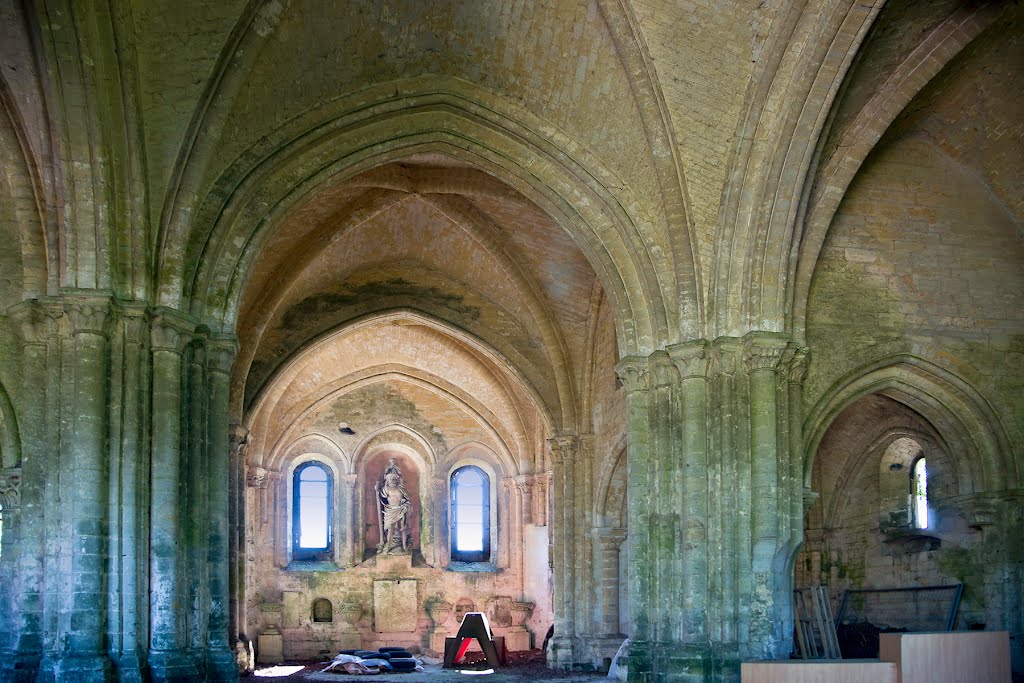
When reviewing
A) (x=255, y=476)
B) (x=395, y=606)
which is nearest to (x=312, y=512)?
(x=255, y=476)

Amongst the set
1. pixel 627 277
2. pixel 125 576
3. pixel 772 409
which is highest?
pixel 627 277

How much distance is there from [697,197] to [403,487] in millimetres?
14492

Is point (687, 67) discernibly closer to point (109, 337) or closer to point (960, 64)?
point (960, 64)

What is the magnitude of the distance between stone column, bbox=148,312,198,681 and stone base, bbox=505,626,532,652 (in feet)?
44.3

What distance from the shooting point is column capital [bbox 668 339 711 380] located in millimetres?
13000

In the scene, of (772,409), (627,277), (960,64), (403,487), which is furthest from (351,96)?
(403,487)

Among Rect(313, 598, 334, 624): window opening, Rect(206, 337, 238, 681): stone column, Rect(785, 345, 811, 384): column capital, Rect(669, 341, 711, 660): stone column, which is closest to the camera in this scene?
Rect(206, 337, 238, 681): stone column

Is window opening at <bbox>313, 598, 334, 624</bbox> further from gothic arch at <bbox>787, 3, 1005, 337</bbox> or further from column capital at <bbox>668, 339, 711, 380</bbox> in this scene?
gothic arch at <bbox>787, 3, 1005, 337</bbox>

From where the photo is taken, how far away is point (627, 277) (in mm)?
13766

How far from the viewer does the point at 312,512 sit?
85.4 feet

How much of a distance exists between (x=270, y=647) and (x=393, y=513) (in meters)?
3.71

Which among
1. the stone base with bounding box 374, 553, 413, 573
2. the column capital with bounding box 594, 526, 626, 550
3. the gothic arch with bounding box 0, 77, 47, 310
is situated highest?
the gothic arch with bounding box 0, 77, 47, 310

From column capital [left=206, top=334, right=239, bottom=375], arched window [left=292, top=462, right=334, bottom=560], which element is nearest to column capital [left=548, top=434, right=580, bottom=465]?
column capital [left=206, top=334, right=239, bottom=375]

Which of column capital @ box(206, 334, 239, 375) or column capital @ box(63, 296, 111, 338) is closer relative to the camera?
column capital @ box(63, 296, 111, 338)
